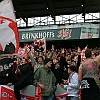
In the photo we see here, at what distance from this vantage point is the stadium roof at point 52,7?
27.3 metres

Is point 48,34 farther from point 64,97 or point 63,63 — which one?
point 64,97

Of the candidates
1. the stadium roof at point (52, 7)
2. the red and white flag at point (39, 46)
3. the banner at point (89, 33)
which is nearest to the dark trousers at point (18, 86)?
the red and white flag at point (39, 46)

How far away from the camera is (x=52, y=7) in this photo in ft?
93.4

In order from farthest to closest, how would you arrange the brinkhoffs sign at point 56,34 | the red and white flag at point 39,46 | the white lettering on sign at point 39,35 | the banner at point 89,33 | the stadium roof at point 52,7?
1. the stadium roof at point 52,7
2. the white lettering on sign at point 39,35
3. the brinkhoffs sign at point 56,34
4. the banner at point 89,33
5. the red and white flag at point 39,46

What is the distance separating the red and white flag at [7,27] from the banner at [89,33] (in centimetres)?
1862

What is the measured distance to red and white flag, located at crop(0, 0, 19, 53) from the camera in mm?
6176

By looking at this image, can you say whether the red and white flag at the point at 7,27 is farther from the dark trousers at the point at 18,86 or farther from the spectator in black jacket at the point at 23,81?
the dark trousers at the point at 18,86

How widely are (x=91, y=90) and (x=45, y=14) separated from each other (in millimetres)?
27359

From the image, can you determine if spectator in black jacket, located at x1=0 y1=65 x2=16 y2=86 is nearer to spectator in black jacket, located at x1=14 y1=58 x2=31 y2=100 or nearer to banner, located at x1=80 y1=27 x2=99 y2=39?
spectator in black jacket, located at x1=14 y1=58 x2=31 y2=100

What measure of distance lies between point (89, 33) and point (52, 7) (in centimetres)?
603

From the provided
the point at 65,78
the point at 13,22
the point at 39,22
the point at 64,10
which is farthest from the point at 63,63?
the point at 39,22

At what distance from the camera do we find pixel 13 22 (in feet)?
20.6

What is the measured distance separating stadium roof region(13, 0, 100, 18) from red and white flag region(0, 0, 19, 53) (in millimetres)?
20632

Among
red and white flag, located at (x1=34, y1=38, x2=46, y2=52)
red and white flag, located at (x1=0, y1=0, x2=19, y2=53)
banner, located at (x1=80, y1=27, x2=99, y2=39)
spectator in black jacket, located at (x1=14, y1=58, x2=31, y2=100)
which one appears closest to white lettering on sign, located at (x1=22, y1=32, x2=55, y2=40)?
banner, located at (x1=80, y1=27, x2=99, y2=39)
